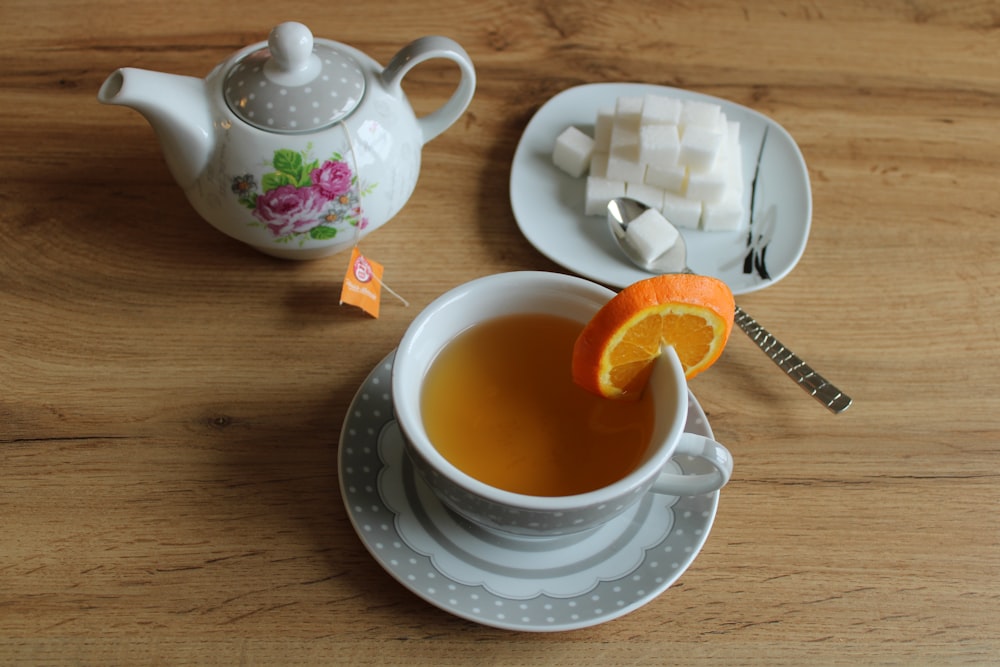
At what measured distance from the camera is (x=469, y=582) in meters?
0.77

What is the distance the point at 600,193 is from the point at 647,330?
14.7 inches

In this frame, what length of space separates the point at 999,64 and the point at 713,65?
1.42 ft

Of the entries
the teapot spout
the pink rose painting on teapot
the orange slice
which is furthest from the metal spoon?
the teapot spout

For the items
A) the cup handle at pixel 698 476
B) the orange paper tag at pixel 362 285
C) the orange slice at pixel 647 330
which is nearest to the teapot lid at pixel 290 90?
the orange paper tag at pixel 362 285

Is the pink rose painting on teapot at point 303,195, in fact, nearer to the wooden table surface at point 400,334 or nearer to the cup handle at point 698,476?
the wooden table surface at point 400,334

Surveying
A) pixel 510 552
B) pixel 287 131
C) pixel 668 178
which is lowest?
pixel 510 552

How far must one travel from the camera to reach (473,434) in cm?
83

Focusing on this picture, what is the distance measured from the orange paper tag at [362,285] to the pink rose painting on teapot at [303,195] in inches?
1.8

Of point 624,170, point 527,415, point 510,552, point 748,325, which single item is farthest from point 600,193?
point 510,552

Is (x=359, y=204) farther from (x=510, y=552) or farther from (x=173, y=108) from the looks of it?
(x=510, y=552)

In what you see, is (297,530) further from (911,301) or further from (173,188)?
(911,301)

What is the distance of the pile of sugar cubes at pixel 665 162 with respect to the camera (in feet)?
3.54

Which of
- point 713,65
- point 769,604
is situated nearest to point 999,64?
point 713,65

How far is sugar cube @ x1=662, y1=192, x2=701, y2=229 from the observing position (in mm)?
1081
